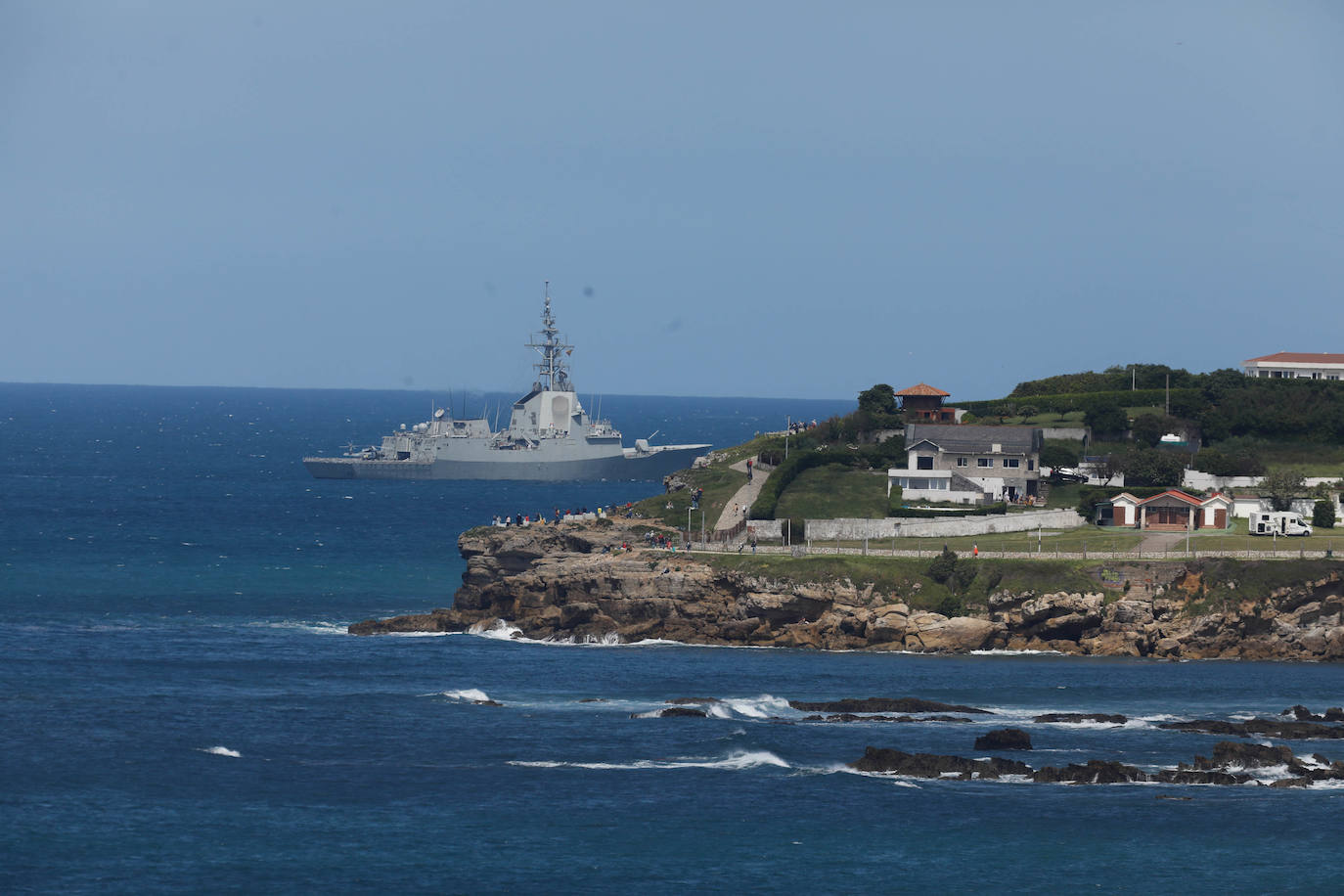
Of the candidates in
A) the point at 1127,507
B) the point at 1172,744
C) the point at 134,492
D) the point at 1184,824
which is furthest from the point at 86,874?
the point at 134,492

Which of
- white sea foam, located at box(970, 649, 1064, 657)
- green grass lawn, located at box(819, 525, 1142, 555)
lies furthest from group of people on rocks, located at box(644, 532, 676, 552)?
white sea foam, located at box(970, 649, 1064, 657)

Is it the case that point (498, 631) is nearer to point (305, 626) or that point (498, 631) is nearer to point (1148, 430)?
point (305, 626)

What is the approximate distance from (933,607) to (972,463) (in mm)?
21446

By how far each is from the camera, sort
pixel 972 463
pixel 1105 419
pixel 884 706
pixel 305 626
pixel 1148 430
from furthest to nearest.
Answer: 1. pixel 1105 419
2. pixel 1148 430
3. pixel 972 463
4. pixel 305 626
5. pixel 884 706

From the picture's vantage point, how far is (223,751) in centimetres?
4853

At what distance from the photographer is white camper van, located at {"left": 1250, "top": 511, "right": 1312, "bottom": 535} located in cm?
7644

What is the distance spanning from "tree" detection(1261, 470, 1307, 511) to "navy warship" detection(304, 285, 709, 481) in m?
82.3

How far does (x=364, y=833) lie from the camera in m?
40.9

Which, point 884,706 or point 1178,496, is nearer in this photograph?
point 884,706

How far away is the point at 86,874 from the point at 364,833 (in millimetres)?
6428

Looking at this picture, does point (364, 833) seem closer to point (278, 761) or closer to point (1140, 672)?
point (278, 761)

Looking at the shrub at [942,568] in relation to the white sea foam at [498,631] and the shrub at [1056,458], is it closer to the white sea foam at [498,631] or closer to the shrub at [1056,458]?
the white sea foam at [498,631]

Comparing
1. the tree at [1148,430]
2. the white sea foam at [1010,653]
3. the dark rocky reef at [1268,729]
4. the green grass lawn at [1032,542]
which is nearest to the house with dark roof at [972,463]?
the green grass lawn at [1032,542]

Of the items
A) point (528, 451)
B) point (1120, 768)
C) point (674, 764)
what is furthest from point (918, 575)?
point (528, 451)
